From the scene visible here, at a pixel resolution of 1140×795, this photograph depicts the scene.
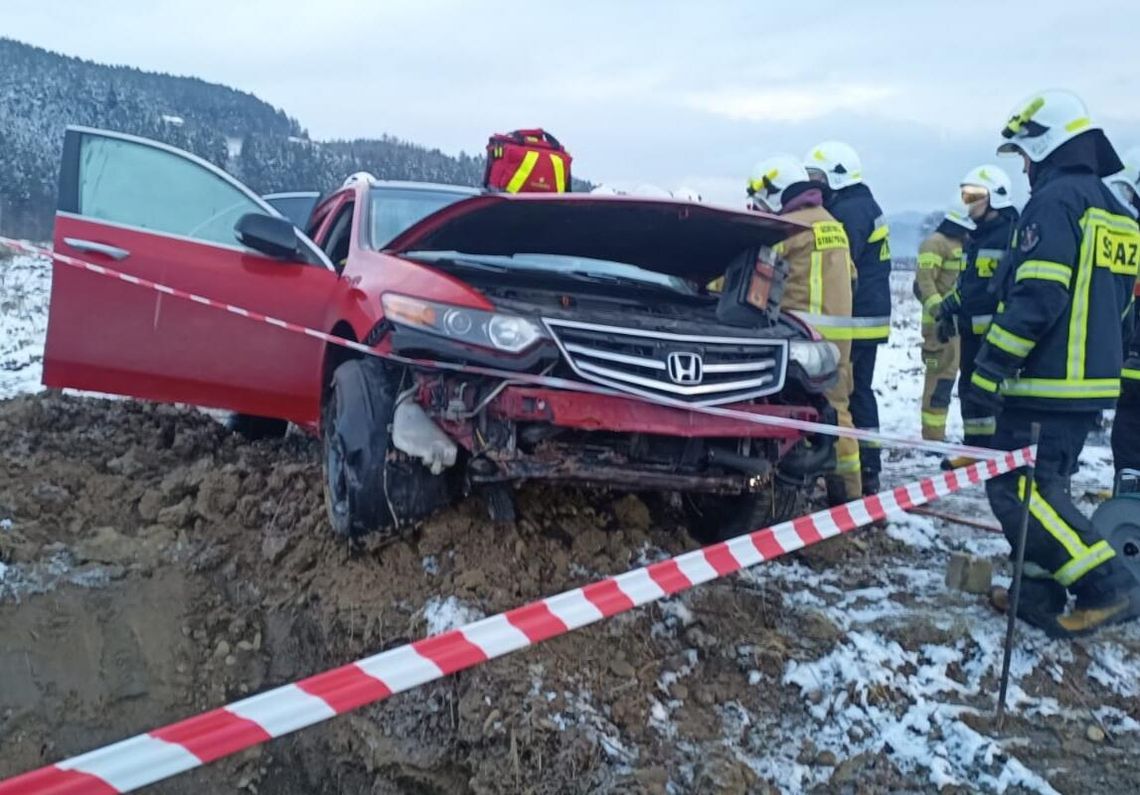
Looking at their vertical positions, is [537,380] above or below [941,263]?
below

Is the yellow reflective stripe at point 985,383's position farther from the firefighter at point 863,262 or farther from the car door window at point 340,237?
the car door window at point 340,237

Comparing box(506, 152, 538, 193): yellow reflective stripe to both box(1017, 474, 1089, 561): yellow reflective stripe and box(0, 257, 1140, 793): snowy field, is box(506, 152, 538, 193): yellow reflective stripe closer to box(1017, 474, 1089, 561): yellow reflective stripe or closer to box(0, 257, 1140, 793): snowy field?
box(0, 257, 1140, 793): snowy field

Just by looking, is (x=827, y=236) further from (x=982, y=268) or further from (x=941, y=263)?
(x=941, y=263)

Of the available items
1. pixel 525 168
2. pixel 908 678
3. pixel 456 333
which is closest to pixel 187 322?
pixel 456 333

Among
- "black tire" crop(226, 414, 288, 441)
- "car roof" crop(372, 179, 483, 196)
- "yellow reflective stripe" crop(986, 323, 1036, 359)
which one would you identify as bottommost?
"black tire" crop(226, 414, 288, 441)

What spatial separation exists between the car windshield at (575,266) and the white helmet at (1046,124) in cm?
155

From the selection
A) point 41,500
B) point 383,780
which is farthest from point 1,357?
point 383,780

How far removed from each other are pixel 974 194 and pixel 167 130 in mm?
59206

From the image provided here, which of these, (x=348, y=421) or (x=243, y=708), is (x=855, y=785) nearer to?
(x=243, y=708)

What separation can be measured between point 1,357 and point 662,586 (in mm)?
9381

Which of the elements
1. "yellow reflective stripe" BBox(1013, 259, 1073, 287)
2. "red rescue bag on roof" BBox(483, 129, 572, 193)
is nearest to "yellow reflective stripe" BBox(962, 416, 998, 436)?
"yellow reflective stripe" BBox(1013, 259, 1073, 287)

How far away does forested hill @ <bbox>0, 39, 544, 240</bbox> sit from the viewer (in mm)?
50688

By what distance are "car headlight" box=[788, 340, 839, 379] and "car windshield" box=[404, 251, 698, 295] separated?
2.55 ft

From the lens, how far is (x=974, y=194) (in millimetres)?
6918
